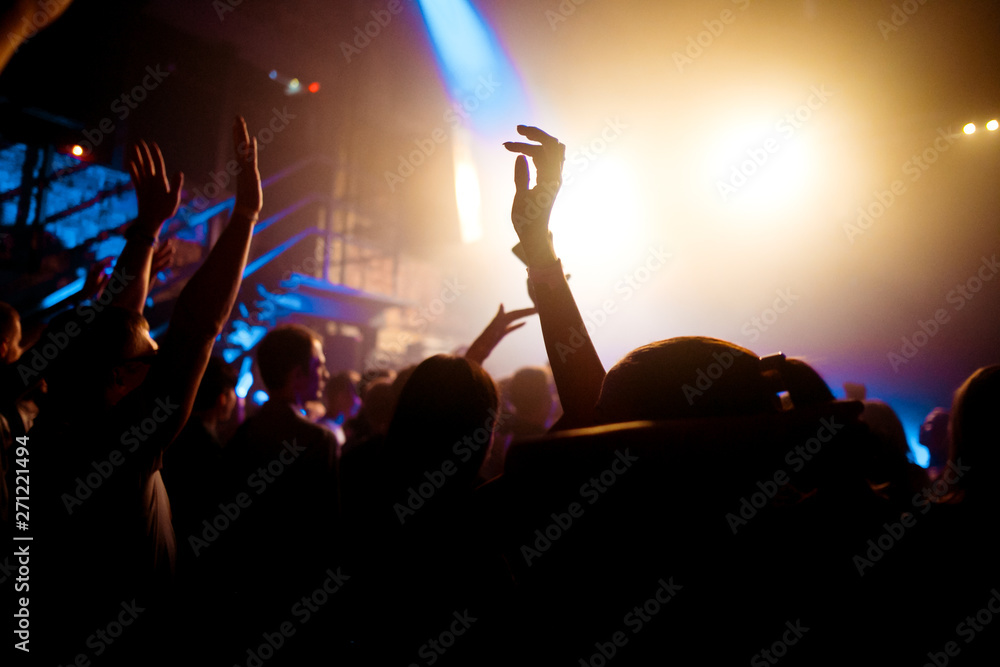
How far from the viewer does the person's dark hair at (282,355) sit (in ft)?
10.4

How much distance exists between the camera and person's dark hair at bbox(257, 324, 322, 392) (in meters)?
3.17

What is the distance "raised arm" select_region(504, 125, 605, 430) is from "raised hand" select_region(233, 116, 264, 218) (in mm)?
894

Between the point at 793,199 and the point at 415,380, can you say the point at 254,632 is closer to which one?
the point at 415,380

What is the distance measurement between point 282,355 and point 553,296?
2.30m

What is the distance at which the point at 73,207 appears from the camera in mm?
10570
